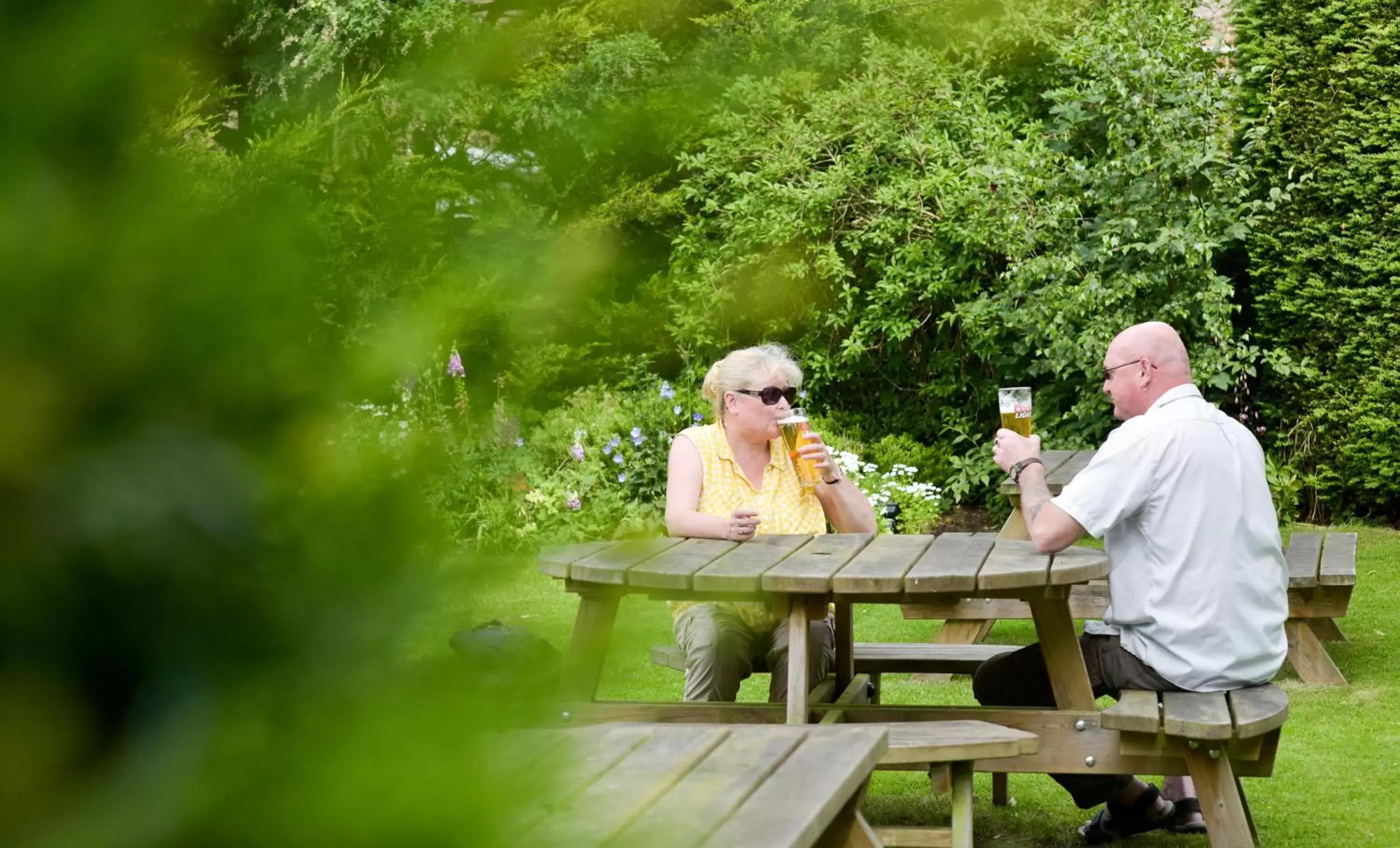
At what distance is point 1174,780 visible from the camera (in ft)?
13.7

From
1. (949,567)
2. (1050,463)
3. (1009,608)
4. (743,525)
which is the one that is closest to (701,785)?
(949,567)

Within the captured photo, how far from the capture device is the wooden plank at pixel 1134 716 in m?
3.37

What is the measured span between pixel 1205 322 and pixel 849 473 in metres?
2.19

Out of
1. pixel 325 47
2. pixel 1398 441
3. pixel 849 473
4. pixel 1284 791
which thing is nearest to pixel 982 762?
pixel 1284 791

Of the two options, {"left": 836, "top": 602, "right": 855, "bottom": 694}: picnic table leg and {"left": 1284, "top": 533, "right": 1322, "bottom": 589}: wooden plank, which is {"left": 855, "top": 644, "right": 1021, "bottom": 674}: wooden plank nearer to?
{"left": 836, "top": 602, "right": 855, "bottom": 694}: picnic table leg

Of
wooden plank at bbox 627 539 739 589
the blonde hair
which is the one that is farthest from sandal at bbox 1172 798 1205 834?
the blonde hair

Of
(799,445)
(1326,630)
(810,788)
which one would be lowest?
(1326,630)

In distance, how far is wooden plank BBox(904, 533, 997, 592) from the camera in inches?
133

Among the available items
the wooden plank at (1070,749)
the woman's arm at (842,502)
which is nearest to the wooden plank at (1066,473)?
the woman's arm at (842,502)

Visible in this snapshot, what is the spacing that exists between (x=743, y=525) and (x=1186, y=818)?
143cm

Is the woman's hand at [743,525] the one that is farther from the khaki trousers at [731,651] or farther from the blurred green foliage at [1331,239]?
the blurred green foliage at [1331,239]

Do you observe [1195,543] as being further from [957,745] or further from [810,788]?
[810,788]

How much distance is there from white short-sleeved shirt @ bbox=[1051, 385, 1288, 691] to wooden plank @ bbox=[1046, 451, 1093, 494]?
1982 mm

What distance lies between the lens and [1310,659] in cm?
566
